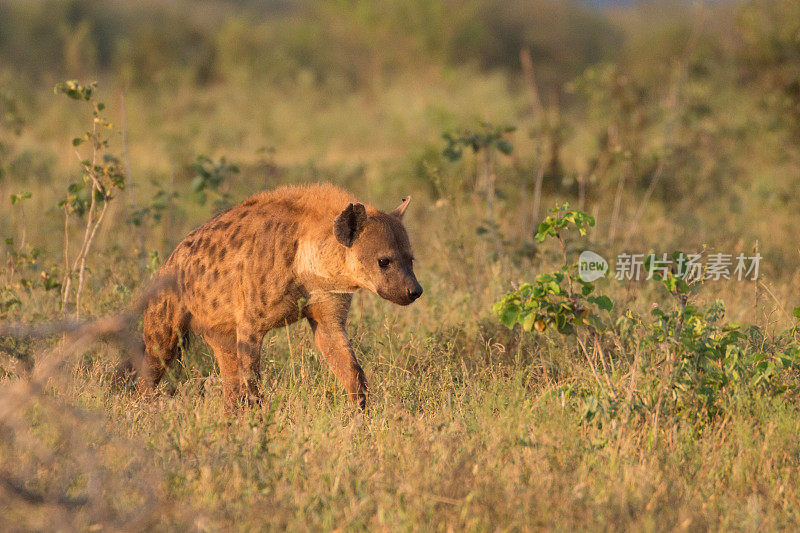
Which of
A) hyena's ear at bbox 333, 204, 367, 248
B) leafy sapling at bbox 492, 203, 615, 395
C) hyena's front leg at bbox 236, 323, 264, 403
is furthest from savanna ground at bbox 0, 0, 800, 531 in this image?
hyena's ear at bbox 333, 204, 367, 248

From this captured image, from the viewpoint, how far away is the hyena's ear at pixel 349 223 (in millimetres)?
4051

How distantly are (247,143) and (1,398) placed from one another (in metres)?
11.8

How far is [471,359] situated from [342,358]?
1056mm

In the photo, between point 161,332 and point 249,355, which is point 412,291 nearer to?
point 249,355

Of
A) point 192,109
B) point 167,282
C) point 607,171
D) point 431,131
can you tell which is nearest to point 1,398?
point 167,282

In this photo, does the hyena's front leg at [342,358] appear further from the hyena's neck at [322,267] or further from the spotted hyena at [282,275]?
the hyena's neck at [322,267]

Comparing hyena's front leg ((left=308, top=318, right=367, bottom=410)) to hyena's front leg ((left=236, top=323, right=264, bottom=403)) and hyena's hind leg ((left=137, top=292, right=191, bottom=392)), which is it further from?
hyena's hind leg ((left=137, top=292, right=191, bottom=392))

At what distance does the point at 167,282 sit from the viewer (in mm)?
2596

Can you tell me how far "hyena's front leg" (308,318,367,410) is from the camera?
4309 mm

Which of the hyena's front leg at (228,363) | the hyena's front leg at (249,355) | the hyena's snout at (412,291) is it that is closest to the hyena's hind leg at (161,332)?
the hyena's front leg at (228,363)

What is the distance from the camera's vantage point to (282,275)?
165 inches

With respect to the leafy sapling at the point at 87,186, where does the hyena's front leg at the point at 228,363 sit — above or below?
below

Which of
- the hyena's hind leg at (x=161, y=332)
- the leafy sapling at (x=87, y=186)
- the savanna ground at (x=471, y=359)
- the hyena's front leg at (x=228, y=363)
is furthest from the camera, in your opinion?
the leafy sapling at (x=87, y=186)

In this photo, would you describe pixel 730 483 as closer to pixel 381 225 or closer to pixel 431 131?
pixel 381 225
